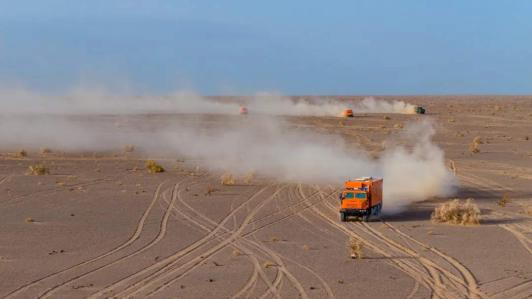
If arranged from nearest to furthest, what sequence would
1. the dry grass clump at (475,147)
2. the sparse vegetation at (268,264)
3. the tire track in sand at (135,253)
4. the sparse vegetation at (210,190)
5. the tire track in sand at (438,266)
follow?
1. the tire track in sand at (135,253)
2. the tire track in sand at (438,266)
3. the sparse vegetation at (268,264)
4. the sparse vegetation at (210,190)
5. the dry grass clump at (475,147)

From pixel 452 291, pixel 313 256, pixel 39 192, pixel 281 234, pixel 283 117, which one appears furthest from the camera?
pixel 283 117

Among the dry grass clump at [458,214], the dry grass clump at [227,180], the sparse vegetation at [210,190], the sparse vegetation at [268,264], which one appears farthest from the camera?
the dry grass clump at [227,180]

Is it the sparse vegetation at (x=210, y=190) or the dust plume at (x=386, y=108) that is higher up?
the dust plume at (x=386, y=108)

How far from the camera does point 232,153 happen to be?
215 ft

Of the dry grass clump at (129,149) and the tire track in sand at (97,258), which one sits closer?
the tire track in sand at (97,258)

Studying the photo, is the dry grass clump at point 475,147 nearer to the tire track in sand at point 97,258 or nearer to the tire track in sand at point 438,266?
the tire track in sand at point 97,258

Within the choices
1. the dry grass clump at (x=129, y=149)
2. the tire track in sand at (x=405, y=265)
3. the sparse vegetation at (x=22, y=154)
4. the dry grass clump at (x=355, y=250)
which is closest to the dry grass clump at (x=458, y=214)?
the tire track in sand at (x=405, y=265)

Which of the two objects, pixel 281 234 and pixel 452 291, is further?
pixel 281 234

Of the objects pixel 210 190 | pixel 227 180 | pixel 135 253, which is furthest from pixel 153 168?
pixel 135 253

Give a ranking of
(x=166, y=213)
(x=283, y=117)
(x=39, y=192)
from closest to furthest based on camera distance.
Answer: (x=166, y=213), (x=39, y=192), (x=283, y=117)

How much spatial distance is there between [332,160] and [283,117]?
56.1m

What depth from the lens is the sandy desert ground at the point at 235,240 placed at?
2230 centimetres

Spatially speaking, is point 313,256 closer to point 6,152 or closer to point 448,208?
point 448,208

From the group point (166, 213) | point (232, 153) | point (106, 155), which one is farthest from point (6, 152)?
point (166, 213)
